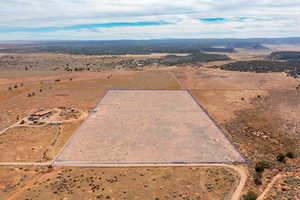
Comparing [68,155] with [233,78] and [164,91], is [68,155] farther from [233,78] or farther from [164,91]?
[233,78]

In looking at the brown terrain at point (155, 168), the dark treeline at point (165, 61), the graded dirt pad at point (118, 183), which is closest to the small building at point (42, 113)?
the brown terrain at point (155, 168)

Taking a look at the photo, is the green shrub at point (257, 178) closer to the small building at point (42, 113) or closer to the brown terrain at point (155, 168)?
the brown terrain at point (155, 168)

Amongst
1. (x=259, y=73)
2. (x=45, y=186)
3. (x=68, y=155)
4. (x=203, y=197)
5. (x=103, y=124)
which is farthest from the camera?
(x=259, y=73)

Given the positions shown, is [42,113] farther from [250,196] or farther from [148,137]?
[250,196]

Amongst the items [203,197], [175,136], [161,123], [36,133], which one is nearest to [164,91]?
[161,123]

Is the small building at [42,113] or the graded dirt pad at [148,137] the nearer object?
the graded dirt pad at [148,137]

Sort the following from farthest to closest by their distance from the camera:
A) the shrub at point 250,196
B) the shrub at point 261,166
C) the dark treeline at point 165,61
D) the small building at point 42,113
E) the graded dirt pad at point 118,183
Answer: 1. the dark treeline at point 165,61
2. the small building at point 42,113
3. the shrub at point 261,166
4. the graded dirt pad at point 118,183
5. the shrub at point 250,196

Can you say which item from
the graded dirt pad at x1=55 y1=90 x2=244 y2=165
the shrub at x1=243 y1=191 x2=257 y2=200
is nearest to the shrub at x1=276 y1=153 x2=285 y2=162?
the graded dirt pad at x1=55 y1=90 x2=244 y2=165

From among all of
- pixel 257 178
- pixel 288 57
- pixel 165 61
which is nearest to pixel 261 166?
pixel 257 178
